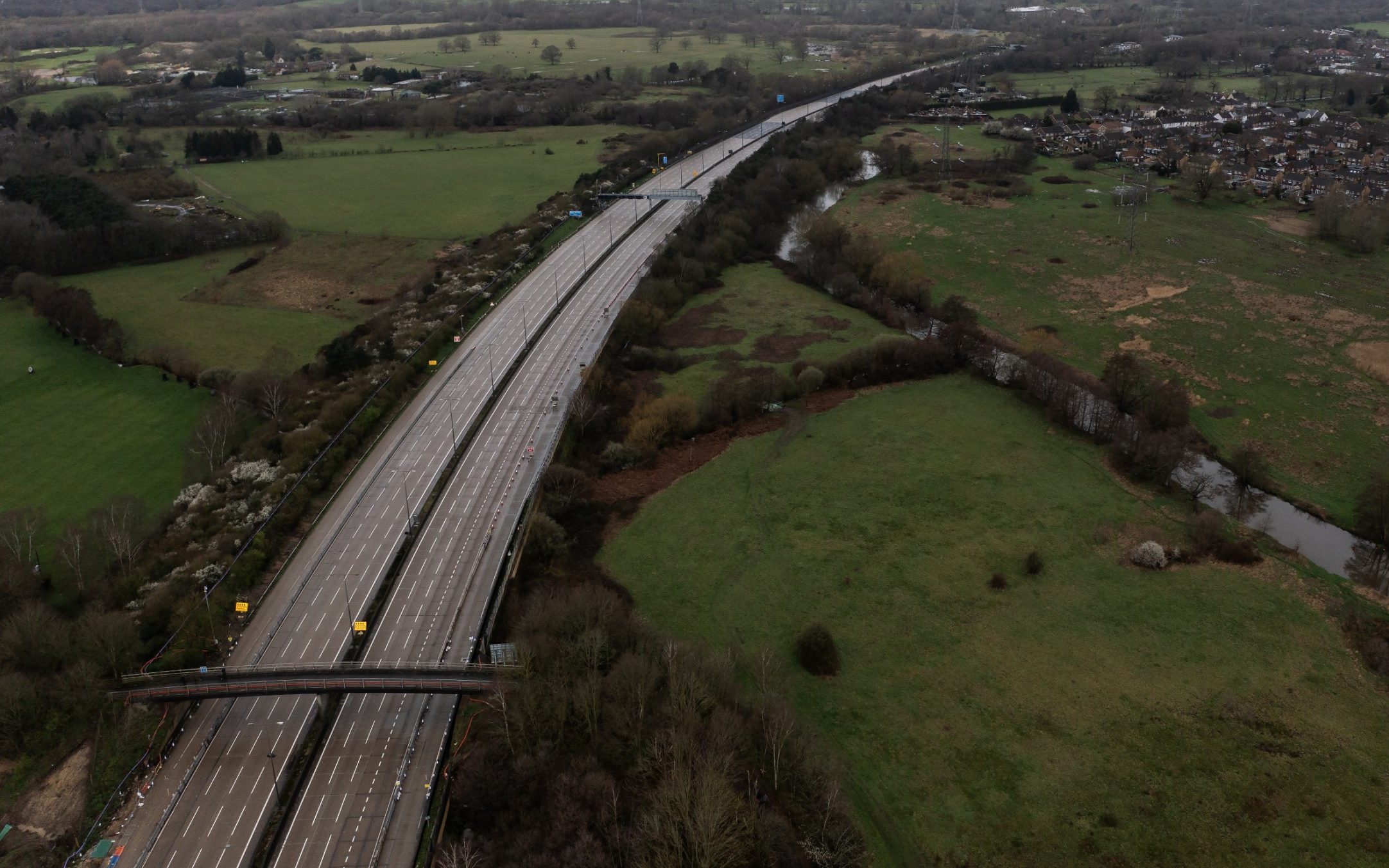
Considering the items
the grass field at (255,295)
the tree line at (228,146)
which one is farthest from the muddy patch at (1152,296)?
the tree line at (228,146)

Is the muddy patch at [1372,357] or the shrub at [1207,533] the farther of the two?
the muddy patch at [1372,357]

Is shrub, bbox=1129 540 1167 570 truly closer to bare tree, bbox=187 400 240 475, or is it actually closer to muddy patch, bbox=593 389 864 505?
muddy patch, bbox=593 389 864 505

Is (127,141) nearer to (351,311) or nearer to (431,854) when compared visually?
(351,311)

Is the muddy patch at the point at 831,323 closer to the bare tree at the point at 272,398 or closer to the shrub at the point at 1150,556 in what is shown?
the shrub at the point at 1150,556

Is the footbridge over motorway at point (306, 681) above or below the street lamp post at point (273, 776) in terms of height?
above

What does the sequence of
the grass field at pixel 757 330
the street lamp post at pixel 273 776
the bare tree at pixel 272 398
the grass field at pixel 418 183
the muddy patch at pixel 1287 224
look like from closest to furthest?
the street lamp post at pixel 273 776 → the bare tree at pixel 272 398 → the grass field at pixel 757 330 → the muddy patch at pixel 1287 224 → the grass field at pixel 418 183

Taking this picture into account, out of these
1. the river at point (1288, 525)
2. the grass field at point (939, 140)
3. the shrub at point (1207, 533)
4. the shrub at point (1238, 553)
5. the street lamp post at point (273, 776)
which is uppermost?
the grass field at point (939, 140)

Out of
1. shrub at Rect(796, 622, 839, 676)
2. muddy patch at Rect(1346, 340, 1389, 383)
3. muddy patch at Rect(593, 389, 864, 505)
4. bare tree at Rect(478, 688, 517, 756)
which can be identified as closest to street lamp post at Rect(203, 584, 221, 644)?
bare tree at Rect(478, 688, 517, 756)
